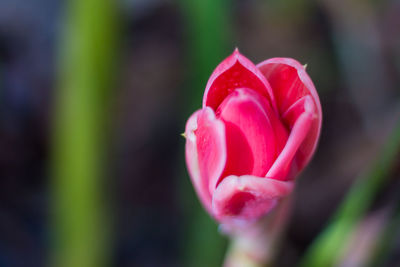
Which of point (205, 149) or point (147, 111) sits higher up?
point (147, 111)

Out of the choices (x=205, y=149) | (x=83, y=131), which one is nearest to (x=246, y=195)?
(x=205, y=149)

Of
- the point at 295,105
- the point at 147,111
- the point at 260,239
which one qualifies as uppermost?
the point at 147,111

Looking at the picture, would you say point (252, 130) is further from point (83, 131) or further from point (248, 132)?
point (83, 131)

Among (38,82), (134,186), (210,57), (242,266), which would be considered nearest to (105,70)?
(210,57)

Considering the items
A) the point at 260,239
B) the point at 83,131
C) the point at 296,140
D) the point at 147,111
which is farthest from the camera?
the point at 147,111

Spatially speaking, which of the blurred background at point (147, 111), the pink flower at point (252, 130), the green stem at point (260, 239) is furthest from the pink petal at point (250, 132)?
the blurred background at point (147, 111)

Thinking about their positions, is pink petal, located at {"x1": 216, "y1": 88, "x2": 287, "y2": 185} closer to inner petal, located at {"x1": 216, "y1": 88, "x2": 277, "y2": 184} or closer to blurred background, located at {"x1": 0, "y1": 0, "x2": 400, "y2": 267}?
inner petal, located at {"x1": 216, "y1": 88, "x2": 277, "y2": 184}

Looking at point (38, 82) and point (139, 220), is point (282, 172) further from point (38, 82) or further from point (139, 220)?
point (38, 82)

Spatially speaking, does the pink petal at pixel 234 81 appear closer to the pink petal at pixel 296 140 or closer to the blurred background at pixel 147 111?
the pink petal at pixel 296 140
